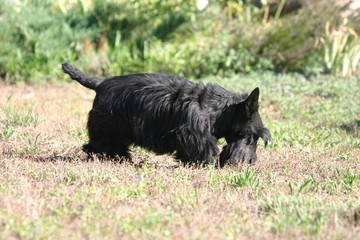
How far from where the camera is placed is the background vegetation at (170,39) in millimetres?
12891

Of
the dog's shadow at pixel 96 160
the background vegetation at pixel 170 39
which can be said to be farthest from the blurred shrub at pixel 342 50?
the dog's shadow at pixel 96 160

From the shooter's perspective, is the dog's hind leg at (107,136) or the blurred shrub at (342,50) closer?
the dog's hind leg at (107,136)

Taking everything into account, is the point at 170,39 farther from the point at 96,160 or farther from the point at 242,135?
the point at 96,160

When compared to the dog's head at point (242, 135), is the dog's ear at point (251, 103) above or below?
above

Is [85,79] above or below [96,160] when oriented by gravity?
above

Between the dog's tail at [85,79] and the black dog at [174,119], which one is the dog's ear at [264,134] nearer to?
the black dog at [174,119]

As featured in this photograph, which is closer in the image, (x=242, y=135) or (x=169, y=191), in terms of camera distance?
(x=169, y=191)

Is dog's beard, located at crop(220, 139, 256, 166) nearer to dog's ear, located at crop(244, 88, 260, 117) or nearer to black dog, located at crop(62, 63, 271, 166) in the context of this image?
black dog, located at crop(62, 63, 271, 166)

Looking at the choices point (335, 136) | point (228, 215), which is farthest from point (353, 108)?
point (228, 215)

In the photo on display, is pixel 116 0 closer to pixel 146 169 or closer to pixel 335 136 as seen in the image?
pixel 335 136

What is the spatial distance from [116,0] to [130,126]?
9.22 m

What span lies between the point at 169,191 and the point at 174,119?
1115 millimetres

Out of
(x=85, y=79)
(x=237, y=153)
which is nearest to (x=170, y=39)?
(x=85, y=79)

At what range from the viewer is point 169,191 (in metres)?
4.83
